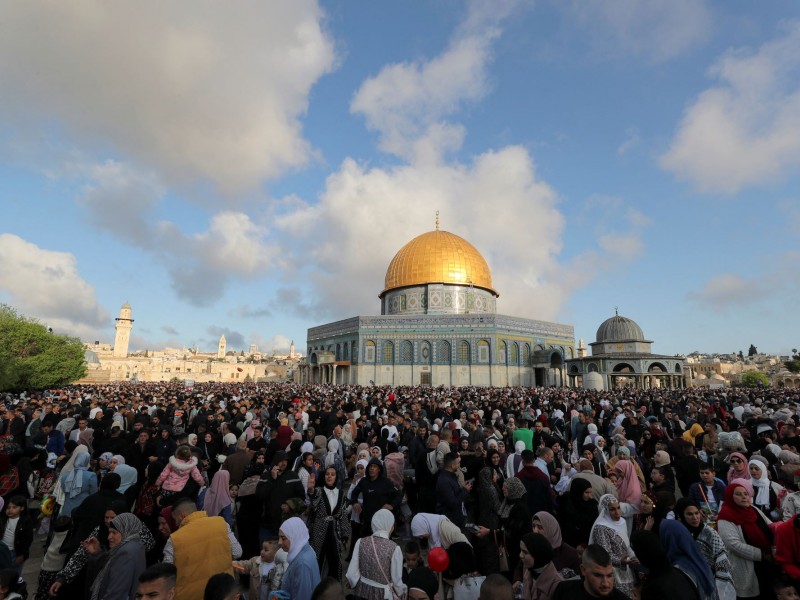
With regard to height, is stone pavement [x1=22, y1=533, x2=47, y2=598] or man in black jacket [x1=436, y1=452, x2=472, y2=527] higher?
man in black jacket [x1=436, y1=452, x2=472, y2=527]

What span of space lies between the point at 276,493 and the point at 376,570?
1996 millimetres

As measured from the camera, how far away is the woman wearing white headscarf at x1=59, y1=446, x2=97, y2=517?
5625 mm

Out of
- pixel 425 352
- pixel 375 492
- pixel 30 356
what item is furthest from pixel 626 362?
pixel 30 356

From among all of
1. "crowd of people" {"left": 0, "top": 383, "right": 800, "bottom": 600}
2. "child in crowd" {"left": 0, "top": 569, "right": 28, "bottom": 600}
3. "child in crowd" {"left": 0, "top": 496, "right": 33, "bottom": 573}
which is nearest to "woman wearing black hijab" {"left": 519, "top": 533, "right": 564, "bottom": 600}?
"crowd of people" {"left": 0, "top": 383, "right": 800, "bottom": 600}

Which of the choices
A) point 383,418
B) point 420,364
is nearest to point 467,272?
point 420,364

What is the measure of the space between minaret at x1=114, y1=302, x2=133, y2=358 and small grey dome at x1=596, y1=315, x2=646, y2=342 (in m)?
84.3

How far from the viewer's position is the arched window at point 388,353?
39812 millimetres

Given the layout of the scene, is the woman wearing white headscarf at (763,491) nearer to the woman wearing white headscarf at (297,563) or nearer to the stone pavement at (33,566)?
the woman wearing white headscarf at (297,563)

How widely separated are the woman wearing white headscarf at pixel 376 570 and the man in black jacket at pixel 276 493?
151cm

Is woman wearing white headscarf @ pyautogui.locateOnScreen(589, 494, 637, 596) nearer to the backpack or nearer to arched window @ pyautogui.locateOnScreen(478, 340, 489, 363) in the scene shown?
the backpack

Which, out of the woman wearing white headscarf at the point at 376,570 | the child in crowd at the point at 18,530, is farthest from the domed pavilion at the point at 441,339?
the woman wearing white headscarf at the point at 376,570

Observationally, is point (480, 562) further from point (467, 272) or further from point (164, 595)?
point (467, 272)

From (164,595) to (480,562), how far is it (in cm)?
302

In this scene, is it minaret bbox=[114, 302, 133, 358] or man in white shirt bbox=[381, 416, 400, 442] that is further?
Answer: minaret bbox=[114, 302, 133, 358]
